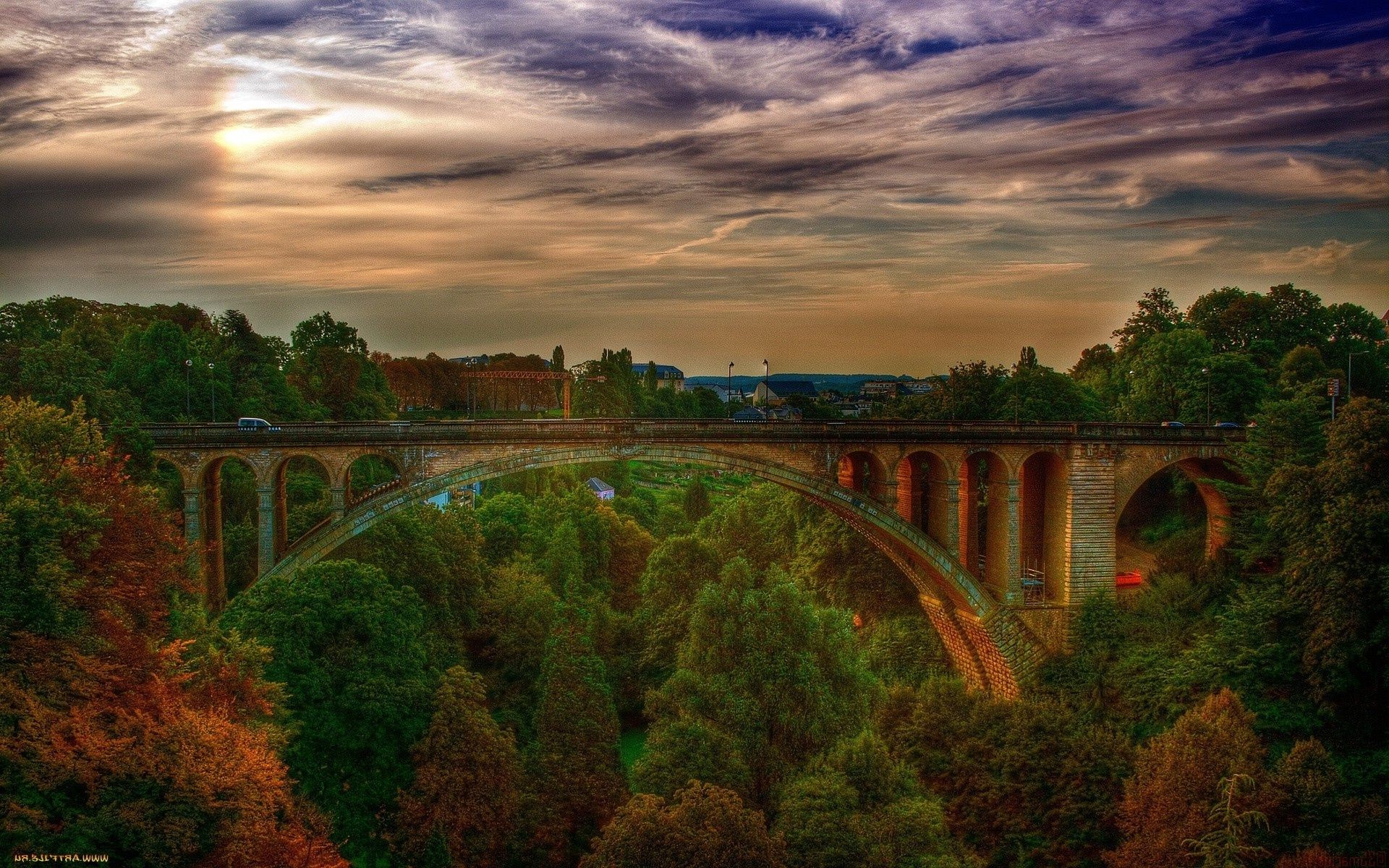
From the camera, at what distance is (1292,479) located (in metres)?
24.6

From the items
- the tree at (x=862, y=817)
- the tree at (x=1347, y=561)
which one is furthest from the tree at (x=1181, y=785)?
the tree at (x=862, y=817)

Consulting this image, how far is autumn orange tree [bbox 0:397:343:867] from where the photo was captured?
44.4 feet

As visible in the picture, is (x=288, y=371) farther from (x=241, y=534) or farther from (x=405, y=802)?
(x=405, y=802)

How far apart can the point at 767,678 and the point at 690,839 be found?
312 inches

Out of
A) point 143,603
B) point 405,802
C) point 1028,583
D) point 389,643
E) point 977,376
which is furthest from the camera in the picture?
point 977,376

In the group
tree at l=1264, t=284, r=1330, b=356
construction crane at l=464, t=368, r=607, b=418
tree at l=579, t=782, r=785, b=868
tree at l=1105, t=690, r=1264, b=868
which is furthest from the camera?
construction crane at l=464, t=368, r=607, b=418

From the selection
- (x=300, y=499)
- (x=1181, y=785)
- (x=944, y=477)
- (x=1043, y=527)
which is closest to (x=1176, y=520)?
(x=1043, y=527)

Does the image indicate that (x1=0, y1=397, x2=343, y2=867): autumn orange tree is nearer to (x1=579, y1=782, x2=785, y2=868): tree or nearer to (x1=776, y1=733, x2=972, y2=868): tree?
(x1=579, y1=782, x2=785, y2=868): tree

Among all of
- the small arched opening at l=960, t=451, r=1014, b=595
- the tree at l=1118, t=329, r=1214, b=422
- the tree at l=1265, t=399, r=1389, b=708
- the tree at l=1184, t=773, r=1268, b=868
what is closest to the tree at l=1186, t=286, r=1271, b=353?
the tree at l=1118, t=329, r=1214, b=422

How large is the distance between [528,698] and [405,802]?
8875 mm

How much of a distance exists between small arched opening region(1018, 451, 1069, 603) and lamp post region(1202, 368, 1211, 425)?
8.59 metres

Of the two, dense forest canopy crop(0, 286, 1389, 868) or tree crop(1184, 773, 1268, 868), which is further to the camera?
dense forest canopy crop(0, 286, 1389, 868)

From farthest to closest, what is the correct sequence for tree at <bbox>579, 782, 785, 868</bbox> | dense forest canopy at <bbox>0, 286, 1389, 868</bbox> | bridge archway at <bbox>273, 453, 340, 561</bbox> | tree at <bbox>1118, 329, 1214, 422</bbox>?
tree at <bbox>1118, 329, 1214, 422</bbox> < bridge archway at <bbox>273, 453, 340, 561</bbox> < tree at <bbox>579, 782, 785, 868</bbox> < dense forest canopy at <bbox>0, 286, 1389, 868</bbox>

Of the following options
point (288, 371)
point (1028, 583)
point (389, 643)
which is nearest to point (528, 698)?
point (389, 643)
